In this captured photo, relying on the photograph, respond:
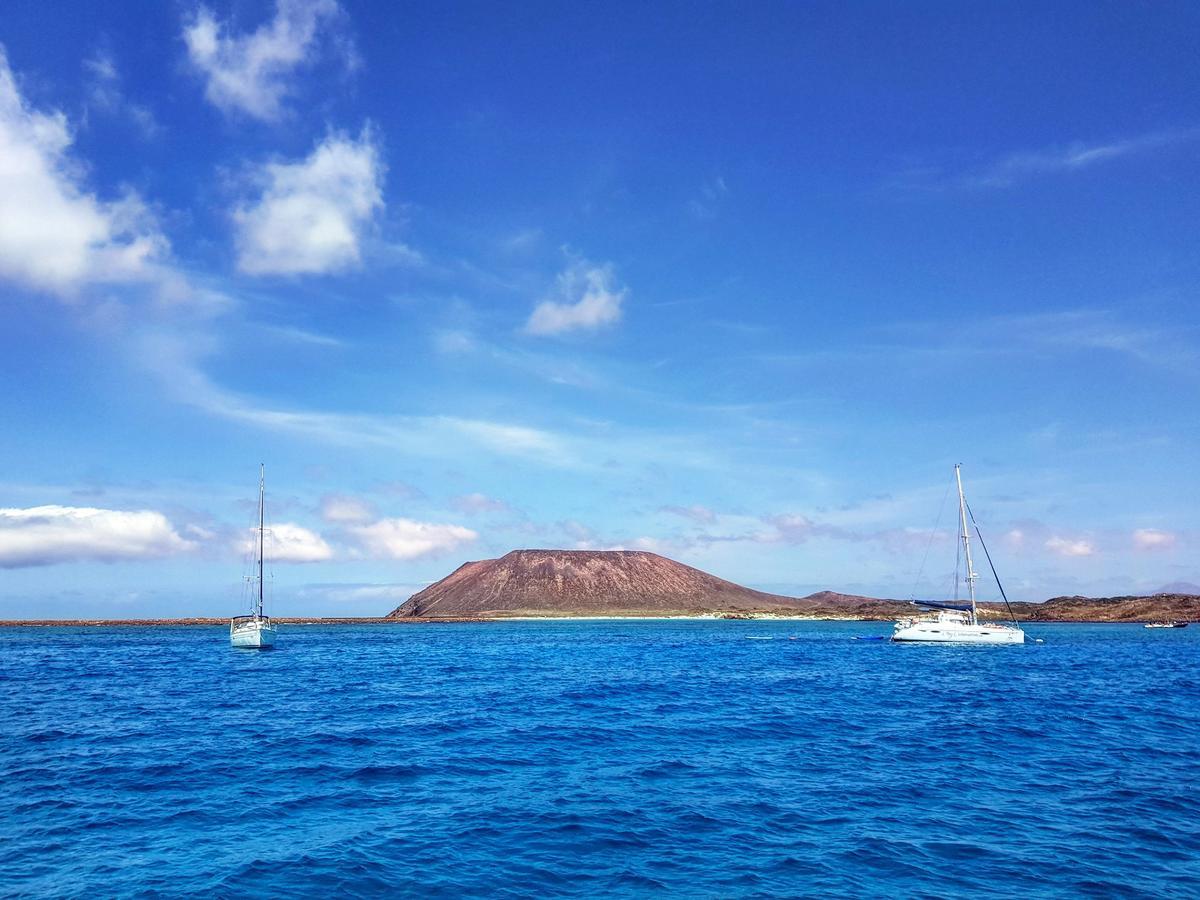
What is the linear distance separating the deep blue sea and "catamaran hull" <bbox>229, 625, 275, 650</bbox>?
1602 inches

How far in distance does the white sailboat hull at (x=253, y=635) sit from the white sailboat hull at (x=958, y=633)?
74773 mm

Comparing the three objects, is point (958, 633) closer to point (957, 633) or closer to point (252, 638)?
point (957, 633)

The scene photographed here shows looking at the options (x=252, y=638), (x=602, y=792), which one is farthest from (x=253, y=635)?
(x=602, y=792)

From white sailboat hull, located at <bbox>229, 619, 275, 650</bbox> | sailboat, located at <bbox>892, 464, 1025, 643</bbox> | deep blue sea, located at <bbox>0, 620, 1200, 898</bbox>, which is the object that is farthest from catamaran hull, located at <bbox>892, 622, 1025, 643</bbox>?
white sailboat hull, located at <bbox>229, 619, 275, 650</bbox>

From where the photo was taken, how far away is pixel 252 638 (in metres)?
81.4

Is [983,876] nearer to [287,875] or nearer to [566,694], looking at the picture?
[287,875]

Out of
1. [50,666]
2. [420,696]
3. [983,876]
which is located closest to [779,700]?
[420,696]

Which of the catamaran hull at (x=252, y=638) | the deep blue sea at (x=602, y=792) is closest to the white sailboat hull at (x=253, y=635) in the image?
the catamaran hull at (x=252, y=638)

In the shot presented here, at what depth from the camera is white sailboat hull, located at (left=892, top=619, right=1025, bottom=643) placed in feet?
276

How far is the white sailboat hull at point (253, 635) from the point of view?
266 feet

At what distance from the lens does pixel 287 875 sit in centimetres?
1313

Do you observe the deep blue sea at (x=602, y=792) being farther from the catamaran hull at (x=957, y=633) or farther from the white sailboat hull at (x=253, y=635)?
the catamaran hull at (x=957, y=633)

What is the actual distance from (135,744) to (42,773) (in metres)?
4.26

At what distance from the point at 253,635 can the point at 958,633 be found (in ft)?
266
